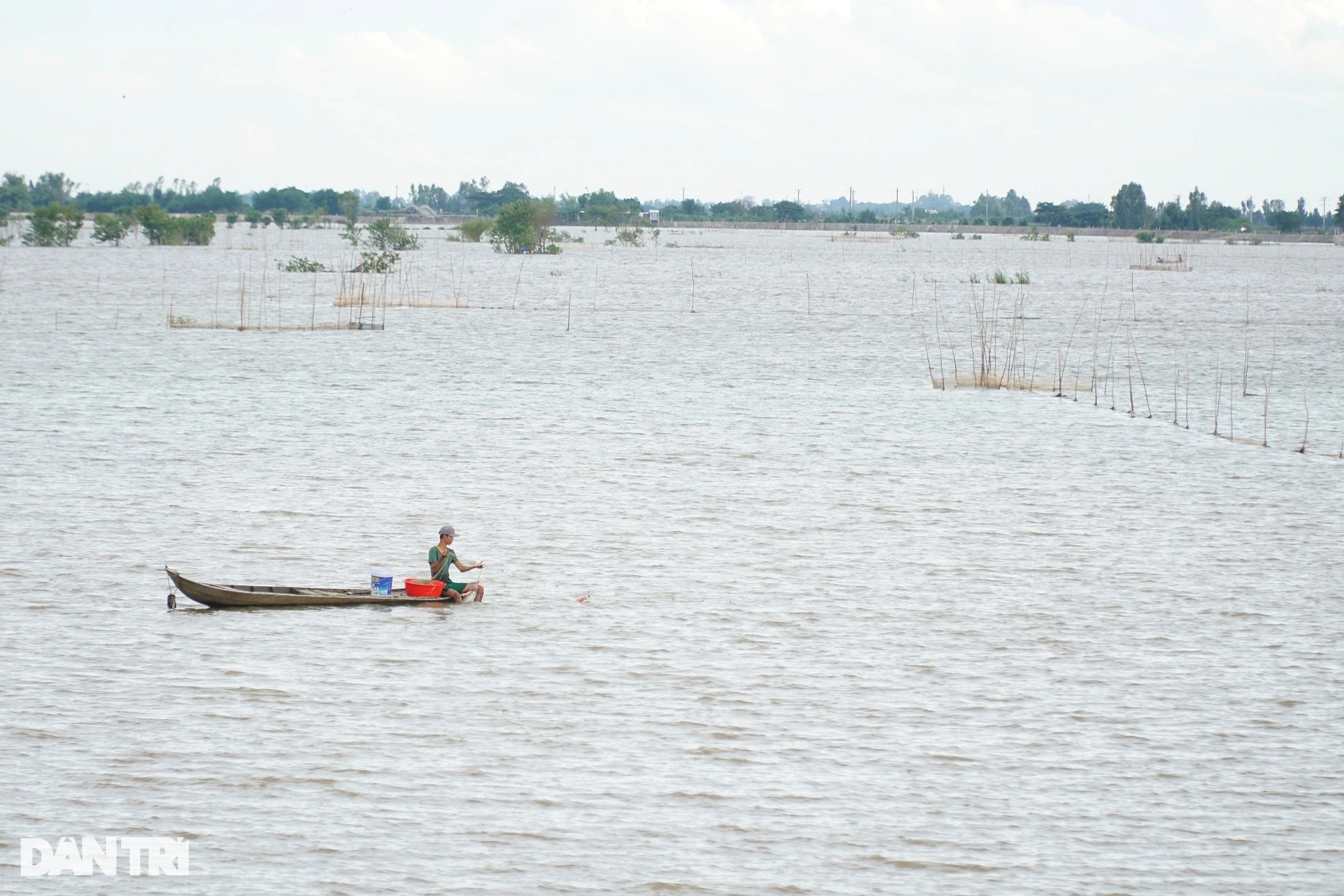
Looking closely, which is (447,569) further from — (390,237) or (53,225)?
(53,225)

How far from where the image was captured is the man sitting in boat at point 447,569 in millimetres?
16766

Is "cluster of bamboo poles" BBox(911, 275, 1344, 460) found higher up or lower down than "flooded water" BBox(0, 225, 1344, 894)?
higher up

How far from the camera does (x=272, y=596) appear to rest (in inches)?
643

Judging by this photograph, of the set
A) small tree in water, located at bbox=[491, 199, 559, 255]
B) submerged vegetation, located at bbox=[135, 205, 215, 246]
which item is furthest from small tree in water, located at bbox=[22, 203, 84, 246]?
small tree in water, located at bbox=[491, 199, 559, 255]

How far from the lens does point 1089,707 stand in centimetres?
1374

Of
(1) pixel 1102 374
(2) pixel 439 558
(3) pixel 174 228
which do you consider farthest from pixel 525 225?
(2) pixel 439 558

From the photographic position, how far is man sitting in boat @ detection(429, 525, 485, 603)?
1677cm

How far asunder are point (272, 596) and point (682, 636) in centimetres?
468

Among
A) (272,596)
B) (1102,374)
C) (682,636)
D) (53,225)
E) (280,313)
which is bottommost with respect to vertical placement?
(682,636)

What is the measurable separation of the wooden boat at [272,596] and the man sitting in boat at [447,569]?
0.68ft

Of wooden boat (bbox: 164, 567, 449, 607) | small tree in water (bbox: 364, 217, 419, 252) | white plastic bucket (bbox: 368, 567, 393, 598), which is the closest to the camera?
wooden boat (bbox: 164, 567, 449, 607)

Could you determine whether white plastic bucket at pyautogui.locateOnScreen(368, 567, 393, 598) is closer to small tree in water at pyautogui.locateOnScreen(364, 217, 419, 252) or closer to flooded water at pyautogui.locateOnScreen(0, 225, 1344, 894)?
flooded water at pyautogui.locateOnScreen(0, 225, 1344, 894)

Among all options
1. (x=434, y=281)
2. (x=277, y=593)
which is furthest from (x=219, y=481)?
(x=434, y=281)

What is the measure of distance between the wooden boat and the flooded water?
23 centimetres
